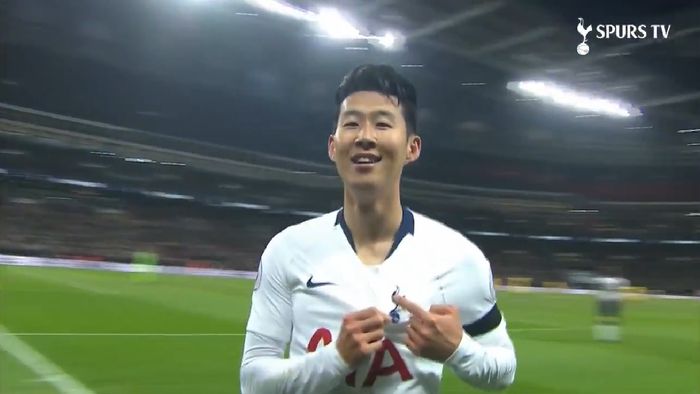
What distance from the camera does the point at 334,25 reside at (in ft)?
7.61

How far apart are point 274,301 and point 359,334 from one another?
0.62 ft

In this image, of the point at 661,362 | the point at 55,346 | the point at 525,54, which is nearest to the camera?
the point at 525,54

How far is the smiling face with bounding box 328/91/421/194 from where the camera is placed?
105 cm

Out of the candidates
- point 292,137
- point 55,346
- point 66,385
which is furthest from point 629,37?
point 55,346

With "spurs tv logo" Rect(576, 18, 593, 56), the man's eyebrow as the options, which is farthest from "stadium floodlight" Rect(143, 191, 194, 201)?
the man's eyebrow

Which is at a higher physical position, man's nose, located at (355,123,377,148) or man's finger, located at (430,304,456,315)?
man's nose, located at (355,123,377,148)

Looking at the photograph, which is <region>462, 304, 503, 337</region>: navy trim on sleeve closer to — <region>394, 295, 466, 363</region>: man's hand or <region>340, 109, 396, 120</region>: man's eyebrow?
<region>394, 295, 466, 363</region>: man's hand

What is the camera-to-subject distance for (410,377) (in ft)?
3.44

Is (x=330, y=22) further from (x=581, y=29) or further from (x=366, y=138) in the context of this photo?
(x=366, y=138)

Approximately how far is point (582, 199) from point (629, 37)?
0.57 metres

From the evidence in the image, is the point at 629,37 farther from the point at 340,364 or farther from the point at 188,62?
the point at 340,364

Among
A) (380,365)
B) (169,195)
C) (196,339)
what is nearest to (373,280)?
(380,365)

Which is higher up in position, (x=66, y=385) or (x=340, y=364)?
(x=340, y=364)

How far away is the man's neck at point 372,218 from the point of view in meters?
1.10
